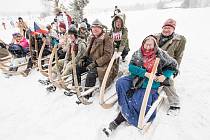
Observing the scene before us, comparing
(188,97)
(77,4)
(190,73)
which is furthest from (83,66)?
(77,4)

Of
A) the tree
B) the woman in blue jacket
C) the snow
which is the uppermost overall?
the tree

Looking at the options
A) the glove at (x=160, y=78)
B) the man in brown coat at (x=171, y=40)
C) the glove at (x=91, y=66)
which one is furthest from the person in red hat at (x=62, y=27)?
the glove at (x=160, y=78)

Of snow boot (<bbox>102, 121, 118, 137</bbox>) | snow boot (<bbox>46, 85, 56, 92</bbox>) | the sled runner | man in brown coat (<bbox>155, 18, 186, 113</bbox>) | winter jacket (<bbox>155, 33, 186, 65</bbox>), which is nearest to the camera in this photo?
the sled runner

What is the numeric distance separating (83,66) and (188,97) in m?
2.33

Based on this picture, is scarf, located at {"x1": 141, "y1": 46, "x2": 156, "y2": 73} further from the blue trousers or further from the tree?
the tree

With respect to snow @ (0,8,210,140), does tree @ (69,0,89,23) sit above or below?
above

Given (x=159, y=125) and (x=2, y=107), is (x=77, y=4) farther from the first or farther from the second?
(x=159, y=125)

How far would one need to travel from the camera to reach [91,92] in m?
4.65

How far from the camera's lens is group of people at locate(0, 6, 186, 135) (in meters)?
3.54

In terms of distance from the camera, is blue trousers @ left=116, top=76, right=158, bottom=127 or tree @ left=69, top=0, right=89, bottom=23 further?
tree @ left=69, top=0, right=89, bottom=23

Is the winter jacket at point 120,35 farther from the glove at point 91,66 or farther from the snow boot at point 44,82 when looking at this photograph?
the snow boot at point 44,82

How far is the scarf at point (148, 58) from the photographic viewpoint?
3.62 meters

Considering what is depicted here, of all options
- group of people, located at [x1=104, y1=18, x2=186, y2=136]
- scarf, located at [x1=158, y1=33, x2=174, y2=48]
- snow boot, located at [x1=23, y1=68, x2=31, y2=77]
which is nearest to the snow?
group of people, located at [x1=104, y1=18, x2=186, y2=136]

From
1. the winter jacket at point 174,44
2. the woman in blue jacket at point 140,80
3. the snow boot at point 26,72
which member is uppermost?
the winter jacket at point 174,44
